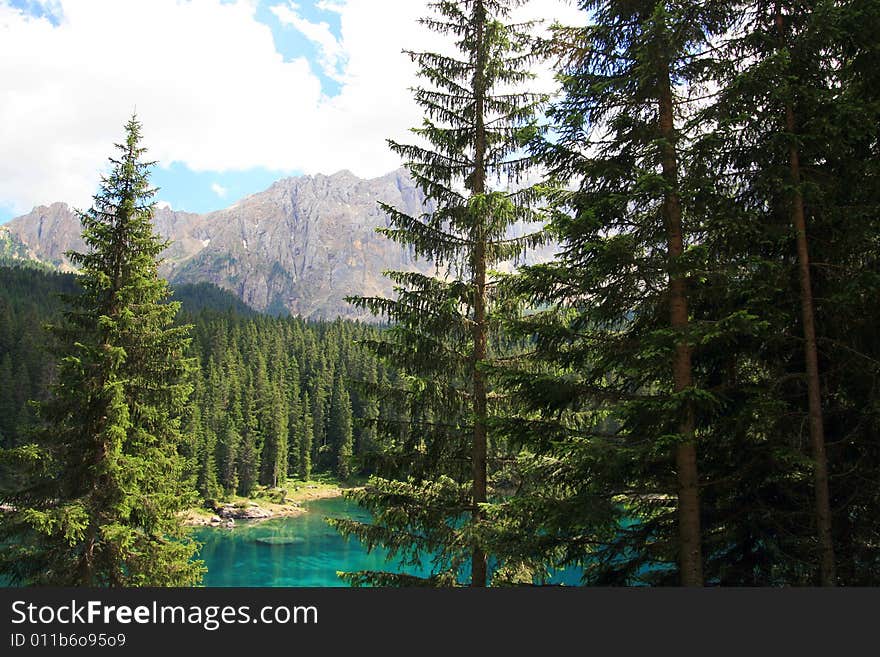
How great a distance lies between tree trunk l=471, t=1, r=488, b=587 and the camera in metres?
9.31

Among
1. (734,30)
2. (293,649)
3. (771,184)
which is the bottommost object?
(293,649)

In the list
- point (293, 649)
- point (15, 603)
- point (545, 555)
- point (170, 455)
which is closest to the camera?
point (293, 649)

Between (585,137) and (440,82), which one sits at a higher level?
(440,82)

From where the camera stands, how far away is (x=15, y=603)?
19.4 ft

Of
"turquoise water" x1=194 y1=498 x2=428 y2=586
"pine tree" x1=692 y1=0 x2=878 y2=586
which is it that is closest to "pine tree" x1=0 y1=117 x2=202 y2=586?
"pine tree" x1=692 y1=0 x2=878 y2=586

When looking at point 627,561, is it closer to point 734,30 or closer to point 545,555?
point 545,555

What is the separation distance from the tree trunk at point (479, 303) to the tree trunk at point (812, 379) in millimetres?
4647

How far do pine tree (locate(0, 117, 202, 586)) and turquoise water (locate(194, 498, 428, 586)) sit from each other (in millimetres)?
24699

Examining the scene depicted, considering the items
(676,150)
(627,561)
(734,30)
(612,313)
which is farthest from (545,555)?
(734,30)

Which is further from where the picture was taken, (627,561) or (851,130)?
(627,561)

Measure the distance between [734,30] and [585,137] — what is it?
2.53m

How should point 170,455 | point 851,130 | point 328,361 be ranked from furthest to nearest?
point 328,361, point 170,455, point 851,130

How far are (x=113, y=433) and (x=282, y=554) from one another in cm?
3949

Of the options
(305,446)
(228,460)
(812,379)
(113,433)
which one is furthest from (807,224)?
(305,446)
